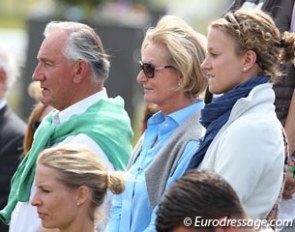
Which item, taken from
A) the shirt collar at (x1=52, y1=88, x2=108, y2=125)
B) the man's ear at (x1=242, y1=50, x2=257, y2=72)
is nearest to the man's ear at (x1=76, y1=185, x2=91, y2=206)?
the man's ear at (x1=242, y1=50, x2=257, y2=72)

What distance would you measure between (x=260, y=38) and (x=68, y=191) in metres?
1.23

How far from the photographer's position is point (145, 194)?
620 cm

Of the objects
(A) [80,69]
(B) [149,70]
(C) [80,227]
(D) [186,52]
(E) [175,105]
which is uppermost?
(D) [186,52]

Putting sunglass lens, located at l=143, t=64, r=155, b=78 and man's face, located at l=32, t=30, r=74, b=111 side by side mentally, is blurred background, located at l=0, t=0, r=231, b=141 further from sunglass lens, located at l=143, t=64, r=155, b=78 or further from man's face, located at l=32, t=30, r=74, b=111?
sunglass lens, located at l=143, t=64, r=155, b=78


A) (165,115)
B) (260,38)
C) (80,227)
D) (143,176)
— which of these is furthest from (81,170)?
(260,38)

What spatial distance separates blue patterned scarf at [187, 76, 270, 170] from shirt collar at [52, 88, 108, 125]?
54.8 inches

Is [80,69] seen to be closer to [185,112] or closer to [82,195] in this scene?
[185,112]

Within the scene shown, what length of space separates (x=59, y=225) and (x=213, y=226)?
51.9 inches

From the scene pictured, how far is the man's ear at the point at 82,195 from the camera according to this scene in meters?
5.83

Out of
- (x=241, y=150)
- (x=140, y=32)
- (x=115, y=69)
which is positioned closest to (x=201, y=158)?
(x=241, y=150)

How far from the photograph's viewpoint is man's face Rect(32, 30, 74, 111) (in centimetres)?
709

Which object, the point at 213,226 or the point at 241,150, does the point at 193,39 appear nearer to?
the point at 241,150

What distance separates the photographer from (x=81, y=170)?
5.87 metres

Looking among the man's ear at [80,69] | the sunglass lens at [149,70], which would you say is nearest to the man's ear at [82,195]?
the sunglass lens at [149,70]
